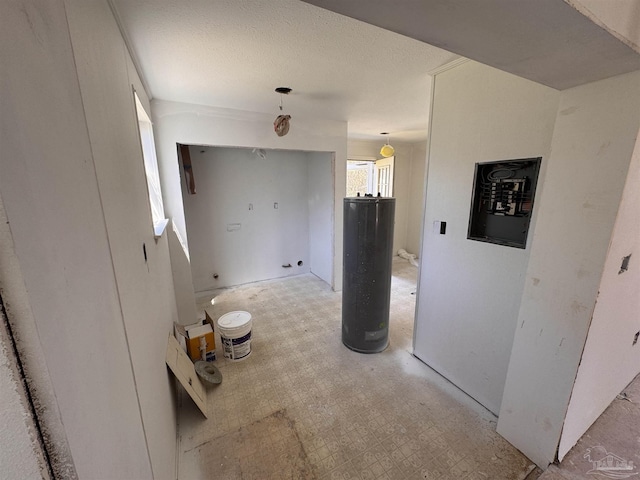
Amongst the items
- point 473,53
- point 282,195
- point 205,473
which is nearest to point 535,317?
point 473,53

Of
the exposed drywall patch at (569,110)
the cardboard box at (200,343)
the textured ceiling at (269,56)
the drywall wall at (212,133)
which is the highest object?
the textured ceiling at (269,56)

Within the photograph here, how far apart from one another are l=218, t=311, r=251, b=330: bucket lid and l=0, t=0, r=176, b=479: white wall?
1.17 m

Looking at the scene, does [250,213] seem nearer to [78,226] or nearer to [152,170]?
[152,170]

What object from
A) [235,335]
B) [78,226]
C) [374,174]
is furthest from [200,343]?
[374,174]

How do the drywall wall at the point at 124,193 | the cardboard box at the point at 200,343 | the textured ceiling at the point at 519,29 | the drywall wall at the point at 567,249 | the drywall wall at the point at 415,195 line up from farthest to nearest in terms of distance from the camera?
the drywall wall at the point at 415,195
the cardboard box at the point at 200,343
the drywall wall at the point at 567,249
the drywall wall at the point at 124,193
the textured ceiling at the point at 519,29

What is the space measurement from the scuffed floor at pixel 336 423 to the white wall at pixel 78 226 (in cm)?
69

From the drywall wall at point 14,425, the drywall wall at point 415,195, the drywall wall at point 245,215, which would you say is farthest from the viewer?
the drywall wall at point 415,195

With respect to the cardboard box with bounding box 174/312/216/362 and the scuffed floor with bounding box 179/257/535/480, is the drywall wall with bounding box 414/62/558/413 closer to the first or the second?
the scuffed floor with bounding box 179/257/535/480

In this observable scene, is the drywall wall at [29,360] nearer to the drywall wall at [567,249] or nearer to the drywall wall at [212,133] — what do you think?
the drywall wall at [567,249]

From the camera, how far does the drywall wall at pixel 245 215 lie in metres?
3.48

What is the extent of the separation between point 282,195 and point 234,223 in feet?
2.81

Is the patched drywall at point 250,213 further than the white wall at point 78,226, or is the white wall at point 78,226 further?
the patched drywall at point 250,213

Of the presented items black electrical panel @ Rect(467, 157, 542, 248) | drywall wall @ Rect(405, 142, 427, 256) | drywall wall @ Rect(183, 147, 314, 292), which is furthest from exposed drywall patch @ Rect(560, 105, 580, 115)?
drywall wall @ Rect(405, 142, 427, 256)

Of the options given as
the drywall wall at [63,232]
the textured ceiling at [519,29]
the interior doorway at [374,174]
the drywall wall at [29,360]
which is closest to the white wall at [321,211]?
the interior doorway at [374,174]
